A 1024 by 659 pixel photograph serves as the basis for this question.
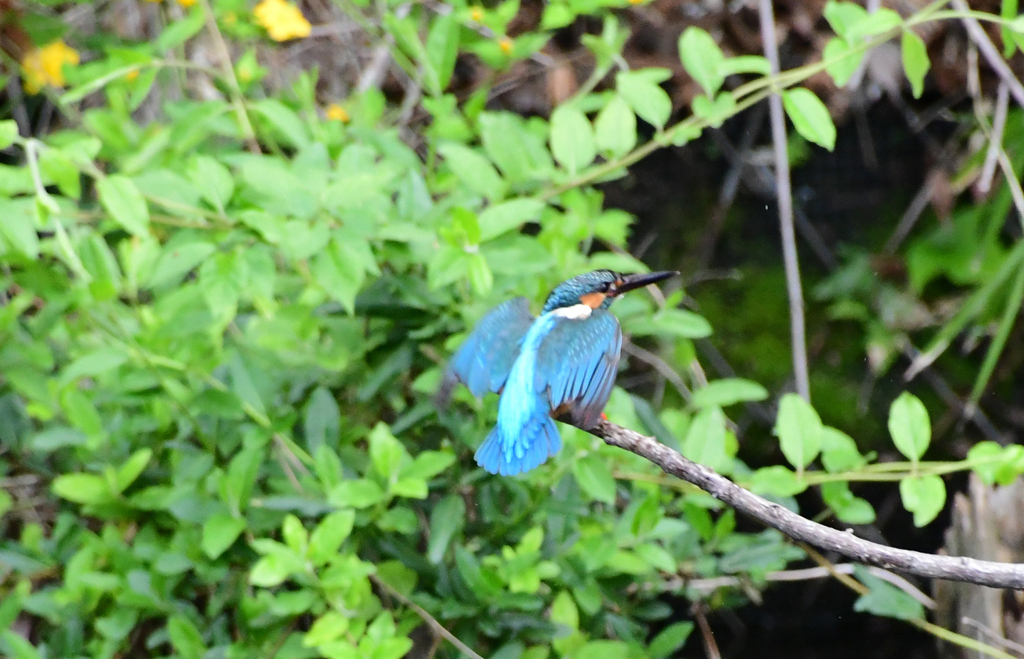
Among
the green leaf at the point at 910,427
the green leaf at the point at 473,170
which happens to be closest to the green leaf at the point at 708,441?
the green leaf at the point at 910,427

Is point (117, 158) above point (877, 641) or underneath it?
above

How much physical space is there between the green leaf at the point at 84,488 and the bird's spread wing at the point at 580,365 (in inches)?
30.0

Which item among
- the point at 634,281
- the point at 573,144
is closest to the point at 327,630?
the point at 634,281

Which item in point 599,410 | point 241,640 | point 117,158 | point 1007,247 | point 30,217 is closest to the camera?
point 599,410

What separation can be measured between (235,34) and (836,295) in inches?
66.9

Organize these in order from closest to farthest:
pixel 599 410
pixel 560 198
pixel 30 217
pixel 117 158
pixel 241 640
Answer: pixel 599 410, pixel 30 217, pixel 241 640, pixel 560 198, pixel 117 158

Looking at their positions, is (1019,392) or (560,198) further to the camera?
(1019,392)

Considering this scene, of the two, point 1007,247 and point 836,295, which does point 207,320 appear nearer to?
point 836,295

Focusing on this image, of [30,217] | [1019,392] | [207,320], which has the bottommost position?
[1019,392]

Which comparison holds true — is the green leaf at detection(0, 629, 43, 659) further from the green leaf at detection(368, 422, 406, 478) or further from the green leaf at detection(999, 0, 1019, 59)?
the green leaf at detection(999, 0, 1019, 59)

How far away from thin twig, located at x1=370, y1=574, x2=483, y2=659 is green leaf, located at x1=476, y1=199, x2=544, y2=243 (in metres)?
0.53

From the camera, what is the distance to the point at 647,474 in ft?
4.98

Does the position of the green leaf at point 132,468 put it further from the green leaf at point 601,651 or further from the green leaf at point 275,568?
the green leaf at point 601,651

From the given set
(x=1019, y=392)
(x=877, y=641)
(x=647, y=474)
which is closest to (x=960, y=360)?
(x=1019, y=392)
